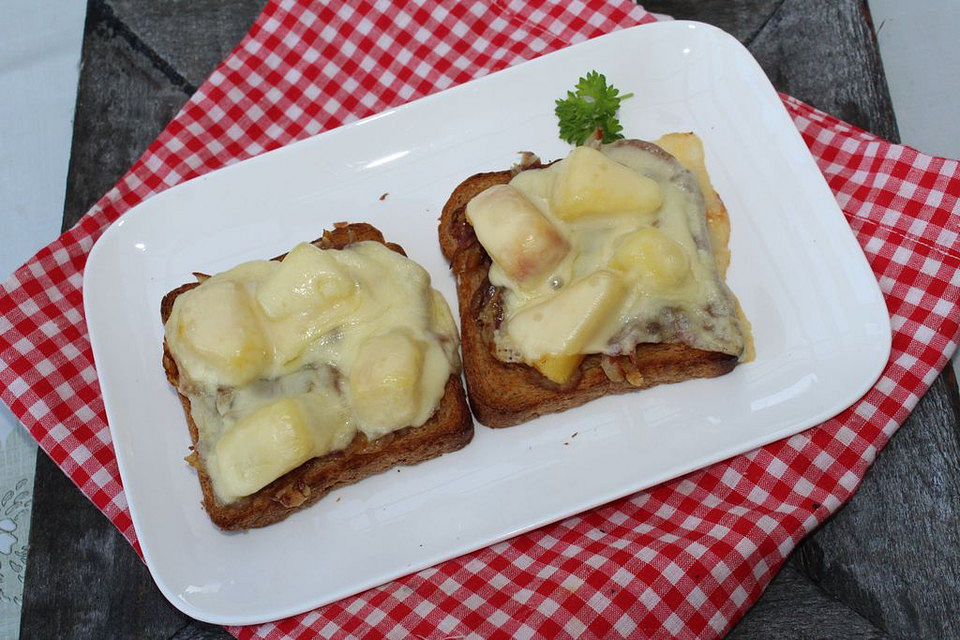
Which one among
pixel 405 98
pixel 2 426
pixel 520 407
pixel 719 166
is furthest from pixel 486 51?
pixel 2 426

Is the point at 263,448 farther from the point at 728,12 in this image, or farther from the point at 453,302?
the point at 728,12

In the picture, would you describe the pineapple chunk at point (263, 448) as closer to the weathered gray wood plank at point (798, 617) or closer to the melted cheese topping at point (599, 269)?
the melted cheese topping at point (599, 269)

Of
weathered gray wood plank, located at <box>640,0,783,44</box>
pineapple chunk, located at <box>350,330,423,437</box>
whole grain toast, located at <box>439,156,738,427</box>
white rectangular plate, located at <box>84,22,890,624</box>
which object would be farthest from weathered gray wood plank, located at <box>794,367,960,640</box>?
weathered gray wood plank, located at <box>640,0,783,44</box>

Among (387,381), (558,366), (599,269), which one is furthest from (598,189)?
(387,381)

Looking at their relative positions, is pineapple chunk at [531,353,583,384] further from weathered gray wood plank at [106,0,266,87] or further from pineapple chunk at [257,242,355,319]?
weathered gray wood plank at [106,0,266,87]

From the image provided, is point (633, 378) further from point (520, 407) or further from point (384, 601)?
point (384, 601)

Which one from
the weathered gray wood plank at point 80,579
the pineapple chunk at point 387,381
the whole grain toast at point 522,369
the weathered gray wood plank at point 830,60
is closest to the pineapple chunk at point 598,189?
the whole grain toast at point 522,369
